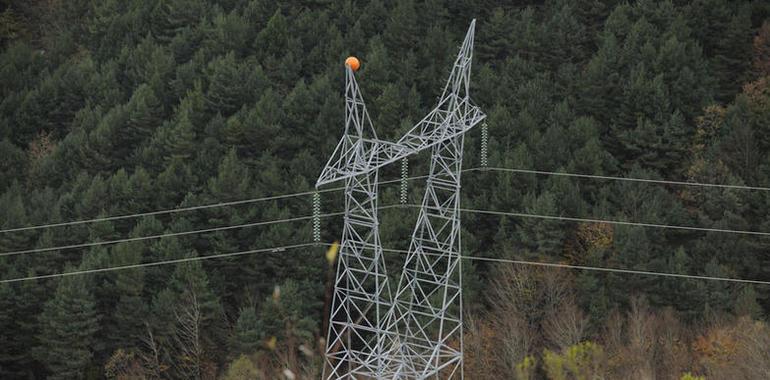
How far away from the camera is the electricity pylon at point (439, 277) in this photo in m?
27.4

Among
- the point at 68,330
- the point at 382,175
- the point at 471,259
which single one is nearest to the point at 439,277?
the point at 471,259

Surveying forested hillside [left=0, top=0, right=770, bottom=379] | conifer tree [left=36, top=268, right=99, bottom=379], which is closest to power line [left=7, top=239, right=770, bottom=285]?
forested hillside [left=0, top=0, right=770, bottom=379]

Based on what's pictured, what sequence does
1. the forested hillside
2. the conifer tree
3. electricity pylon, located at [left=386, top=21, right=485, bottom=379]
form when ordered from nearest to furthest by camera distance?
electricity pylon, located at [left=386, top=21, right=485, bottom=379], the conifer tree, the forested hillside

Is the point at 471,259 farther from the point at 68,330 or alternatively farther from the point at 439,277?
the point at 68,330

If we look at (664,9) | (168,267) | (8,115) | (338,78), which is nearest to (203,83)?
(338,78)

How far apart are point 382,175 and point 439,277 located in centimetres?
806

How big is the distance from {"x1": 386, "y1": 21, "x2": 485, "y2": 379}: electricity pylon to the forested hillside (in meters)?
1.43

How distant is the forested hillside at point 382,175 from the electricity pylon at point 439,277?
1.43 metres

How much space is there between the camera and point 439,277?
41688 millimetres

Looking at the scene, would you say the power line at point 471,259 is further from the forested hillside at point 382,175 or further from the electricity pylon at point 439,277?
the electricity pylon at point 439,277

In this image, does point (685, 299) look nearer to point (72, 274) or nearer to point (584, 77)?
point (584, 77)

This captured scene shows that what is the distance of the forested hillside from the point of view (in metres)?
39.2

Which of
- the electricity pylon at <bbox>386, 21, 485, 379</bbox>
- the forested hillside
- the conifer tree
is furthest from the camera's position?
the forested hillside

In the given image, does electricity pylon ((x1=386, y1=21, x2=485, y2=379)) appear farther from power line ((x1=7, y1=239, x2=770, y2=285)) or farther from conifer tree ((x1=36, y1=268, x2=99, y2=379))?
conifer tree ((x1=36, y1=268, x2=99, y2=379))
